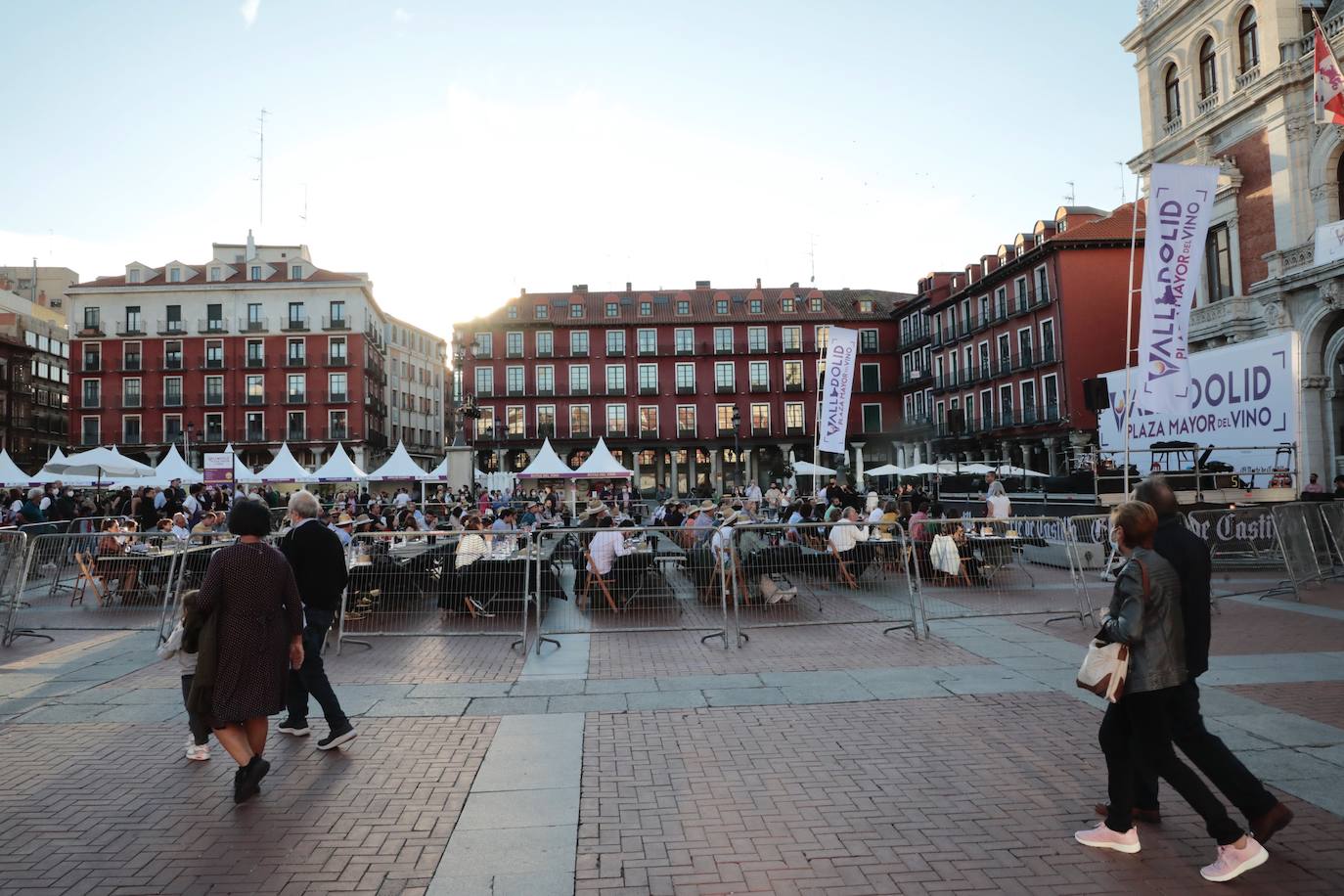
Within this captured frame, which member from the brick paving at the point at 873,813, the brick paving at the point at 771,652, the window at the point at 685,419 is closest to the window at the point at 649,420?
the window at the point at 685,419

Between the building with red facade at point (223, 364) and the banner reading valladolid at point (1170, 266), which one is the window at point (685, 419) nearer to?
the building with red facade at point (223, 364)

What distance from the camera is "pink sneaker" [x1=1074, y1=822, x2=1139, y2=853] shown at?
339 centimetres

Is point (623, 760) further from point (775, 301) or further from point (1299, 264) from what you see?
point (775, 301)

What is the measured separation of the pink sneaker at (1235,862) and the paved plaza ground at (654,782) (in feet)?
0.17

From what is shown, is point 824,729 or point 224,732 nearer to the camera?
point 224,732

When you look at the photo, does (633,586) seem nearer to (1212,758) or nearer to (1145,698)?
(1145,698)

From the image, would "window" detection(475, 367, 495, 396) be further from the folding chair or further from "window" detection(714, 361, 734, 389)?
the folding chair

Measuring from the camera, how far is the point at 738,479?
53844 millimetres

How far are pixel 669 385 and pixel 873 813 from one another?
5321cm

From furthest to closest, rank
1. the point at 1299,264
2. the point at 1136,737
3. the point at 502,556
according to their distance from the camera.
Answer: the point at 1299,264
the point at 502,556
the point at 1136,737

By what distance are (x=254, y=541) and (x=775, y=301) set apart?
5670 cm

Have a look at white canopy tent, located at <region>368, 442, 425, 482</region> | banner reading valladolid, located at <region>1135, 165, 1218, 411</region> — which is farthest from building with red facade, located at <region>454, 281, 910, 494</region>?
banner reading valladolid, located at <region>1135, 165, 1218, 411</region>

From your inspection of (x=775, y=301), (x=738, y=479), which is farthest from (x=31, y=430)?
(x=775, y=301)

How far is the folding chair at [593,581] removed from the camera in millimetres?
9289
